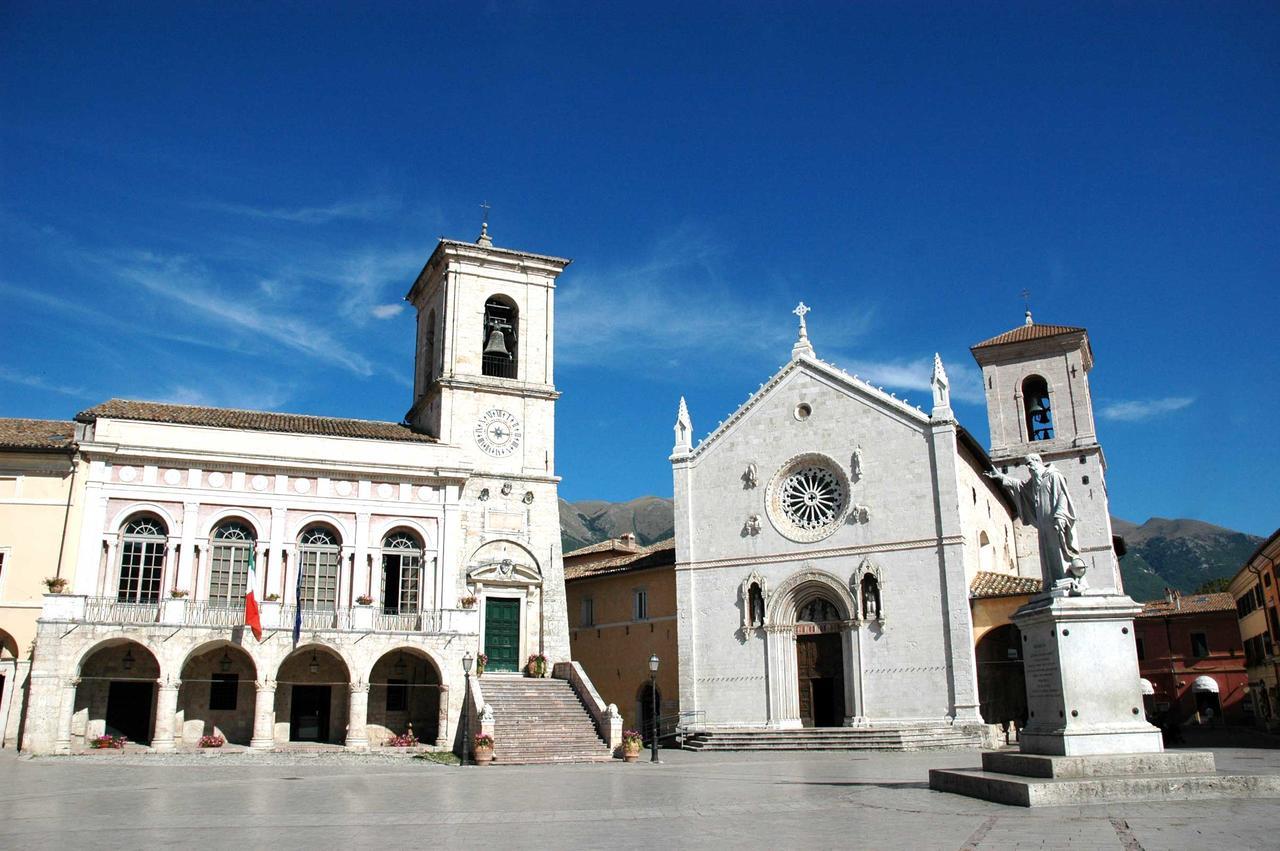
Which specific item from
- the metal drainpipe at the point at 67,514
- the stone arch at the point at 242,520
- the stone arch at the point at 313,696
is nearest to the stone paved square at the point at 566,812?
the stone arch at the point at 313,696

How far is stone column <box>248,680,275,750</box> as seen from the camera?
27.9 m

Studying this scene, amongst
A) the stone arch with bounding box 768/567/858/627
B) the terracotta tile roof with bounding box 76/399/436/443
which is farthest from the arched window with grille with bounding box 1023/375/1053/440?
the terracotta tile roof with bounding box 76/399/436/443

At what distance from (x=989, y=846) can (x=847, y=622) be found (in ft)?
79.7

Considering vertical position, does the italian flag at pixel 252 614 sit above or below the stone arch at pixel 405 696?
above

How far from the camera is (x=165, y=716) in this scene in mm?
27172

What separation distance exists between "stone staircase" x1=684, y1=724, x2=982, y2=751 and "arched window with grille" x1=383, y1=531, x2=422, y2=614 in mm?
10312

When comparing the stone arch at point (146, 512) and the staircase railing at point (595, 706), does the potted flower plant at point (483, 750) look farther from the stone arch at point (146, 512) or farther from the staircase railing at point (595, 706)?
the stone arch at point (146, 512)

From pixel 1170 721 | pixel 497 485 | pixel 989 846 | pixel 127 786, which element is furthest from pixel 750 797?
pixel 1170 721

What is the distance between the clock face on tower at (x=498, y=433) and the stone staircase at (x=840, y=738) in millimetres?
11498

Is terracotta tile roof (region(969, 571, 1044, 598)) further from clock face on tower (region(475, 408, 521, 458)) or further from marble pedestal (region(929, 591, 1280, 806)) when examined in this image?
marble pedestal (region(929, 591, 1280, 806))

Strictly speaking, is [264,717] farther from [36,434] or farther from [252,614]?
[36,434]

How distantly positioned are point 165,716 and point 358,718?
4.94m

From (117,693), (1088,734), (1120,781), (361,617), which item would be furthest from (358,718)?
(1120,781)

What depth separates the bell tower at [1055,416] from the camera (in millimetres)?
38500
